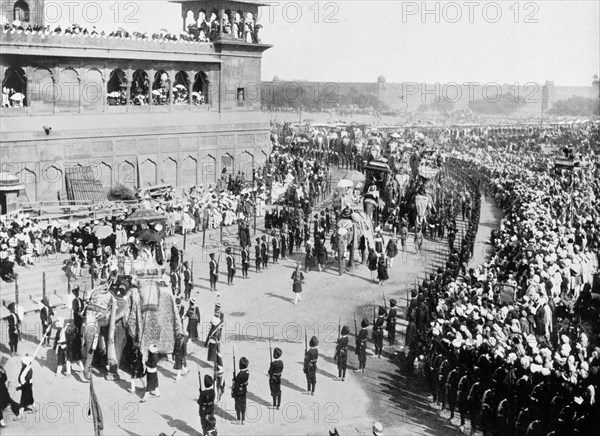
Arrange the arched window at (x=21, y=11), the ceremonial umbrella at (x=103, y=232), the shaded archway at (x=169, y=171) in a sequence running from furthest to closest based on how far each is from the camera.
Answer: the shaded archway at (x=169, y=171) → the arched window at (x=21, y=11) → the ceremonial umbrella at (x=103, y=232)

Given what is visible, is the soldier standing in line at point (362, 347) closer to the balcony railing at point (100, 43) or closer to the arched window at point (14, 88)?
the arched window at point (14, 88)

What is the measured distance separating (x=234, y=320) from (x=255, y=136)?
82.0 ft

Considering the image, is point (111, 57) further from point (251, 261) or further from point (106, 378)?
point (106, 378)

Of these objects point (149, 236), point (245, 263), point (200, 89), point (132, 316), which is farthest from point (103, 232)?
point (200, 89)

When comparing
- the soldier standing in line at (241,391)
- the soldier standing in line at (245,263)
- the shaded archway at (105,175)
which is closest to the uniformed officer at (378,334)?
the soldier standing in line at (241,391)

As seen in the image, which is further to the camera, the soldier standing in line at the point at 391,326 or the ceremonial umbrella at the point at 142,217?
the ceremonial umbrella at the point at 142,217

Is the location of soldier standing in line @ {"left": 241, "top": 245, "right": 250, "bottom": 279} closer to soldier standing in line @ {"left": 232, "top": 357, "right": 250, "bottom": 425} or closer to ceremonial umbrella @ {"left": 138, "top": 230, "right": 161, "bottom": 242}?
ceremonial umbrella @ {"left": 138, "top": 230, "right": 161, "bottom": 242}

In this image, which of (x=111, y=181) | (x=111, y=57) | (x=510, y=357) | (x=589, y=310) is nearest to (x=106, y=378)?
(x=510, y=357)

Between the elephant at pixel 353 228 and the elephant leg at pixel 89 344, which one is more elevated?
the elephant at pixel 353 228

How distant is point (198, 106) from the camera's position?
41.3m

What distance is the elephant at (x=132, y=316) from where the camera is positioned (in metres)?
16.4

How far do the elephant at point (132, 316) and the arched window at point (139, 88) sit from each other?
22802 mm

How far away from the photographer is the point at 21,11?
3906cm

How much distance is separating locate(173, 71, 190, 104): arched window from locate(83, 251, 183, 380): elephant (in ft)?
81.9
